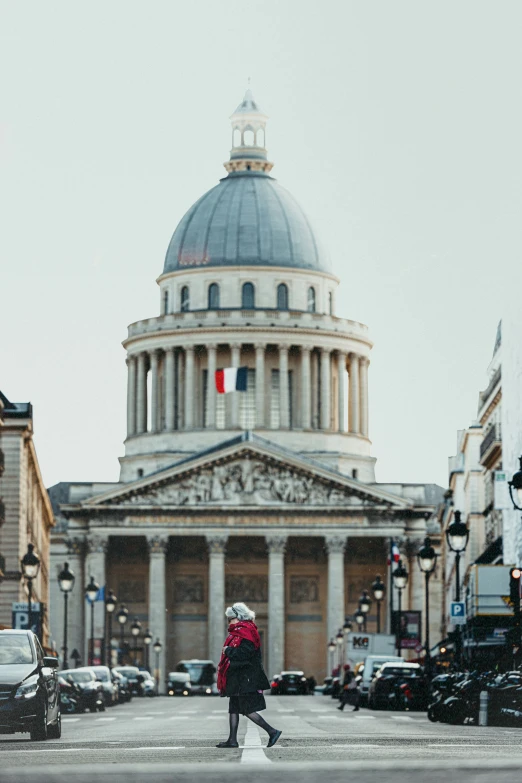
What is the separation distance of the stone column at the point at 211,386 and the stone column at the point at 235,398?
1.34 meters

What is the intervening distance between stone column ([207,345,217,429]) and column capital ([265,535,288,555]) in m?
17.9

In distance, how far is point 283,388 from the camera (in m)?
166

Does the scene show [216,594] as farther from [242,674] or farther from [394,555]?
[242,674]

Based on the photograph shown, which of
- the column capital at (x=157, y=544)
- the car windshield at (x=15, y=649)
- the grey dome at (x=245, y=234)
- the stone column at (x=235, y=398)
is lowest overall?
the car windshield at (x=15, y=649)

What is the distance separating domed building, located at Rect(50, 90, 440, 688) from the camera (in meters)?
147

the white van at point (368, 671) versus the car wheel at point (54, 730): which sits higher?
the white van at point (368, 671)

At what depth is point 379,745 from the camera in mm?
26844

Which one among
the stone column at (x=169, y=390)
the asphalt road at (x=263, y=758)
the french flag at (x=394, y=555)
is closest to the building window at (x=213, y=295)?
the stone column at (x=169, y=390)

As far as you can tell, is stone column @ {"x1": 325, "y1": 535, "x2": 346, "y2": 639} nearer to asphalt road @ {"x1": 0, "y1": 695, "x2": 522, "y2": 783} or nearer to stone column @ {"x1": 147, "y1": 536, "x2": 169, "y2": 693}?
stone column @ {"x1": 147, "y1": 536, "x2": 169, "y2": 693}

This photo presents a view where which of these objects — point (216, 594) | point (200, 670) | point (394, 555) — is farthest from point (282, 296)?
point (394, 555)

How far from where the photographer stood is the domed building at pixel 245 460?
14688 centimetres

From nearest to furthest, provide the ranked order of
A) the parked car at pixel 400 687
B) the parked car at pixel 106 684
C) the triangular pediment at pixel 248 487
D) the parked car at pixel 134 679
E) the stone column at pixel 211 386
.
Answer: the parked car at pixel 400 687
the parked car at pixel 106 684
the parked car at pixel 134 679
the triangular pediment at pixel 248 487
the stone column at pixel 211 386

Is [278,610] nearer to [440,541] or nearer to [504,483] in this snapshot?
[440,541]

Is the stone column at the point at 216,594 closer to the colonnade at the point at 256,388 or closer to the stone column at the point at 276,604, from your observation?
the stone column at the point at 276,604
